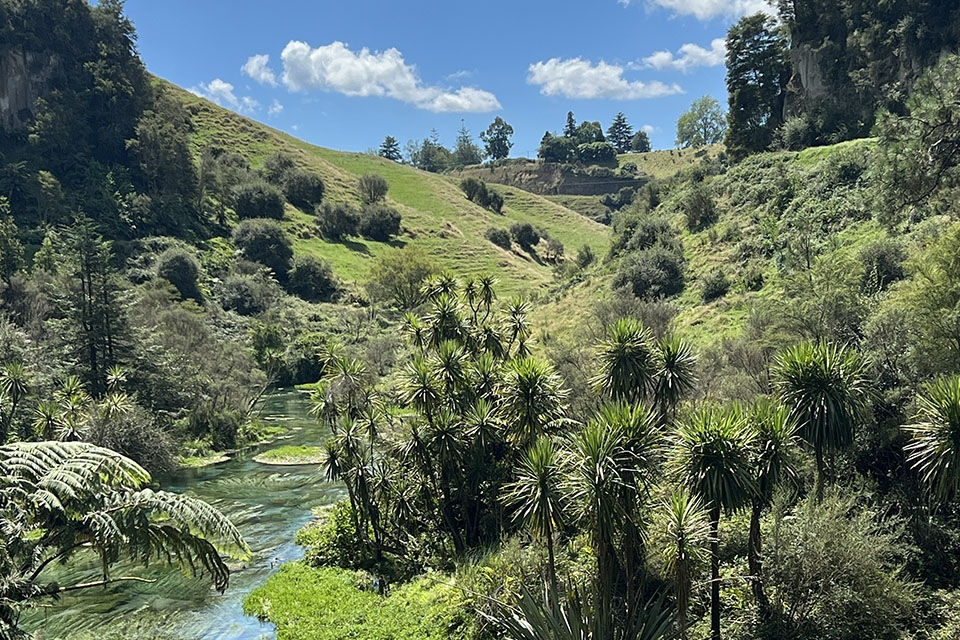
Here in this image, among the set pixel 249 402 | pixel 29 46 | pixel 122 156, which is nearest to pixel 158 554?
pixel 249 402

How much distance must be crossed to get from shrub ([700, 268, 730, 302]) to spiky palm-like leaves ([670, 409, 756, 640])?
34.8 metres

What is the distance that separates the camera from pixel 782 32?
73.4m

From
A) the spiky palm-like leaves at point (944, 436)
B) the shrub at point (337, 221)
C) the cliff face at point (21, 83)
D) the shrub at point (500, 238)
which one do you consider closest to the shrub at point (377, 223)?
the shrub at point (337, 221)

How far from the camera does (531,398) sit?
2356cm

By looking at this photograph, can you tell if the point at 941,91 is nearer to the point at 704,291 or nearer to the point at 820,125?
the point at 704,291

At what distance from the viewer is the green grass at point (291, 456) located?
4349 cm

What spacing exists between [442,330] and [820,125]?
55.8m

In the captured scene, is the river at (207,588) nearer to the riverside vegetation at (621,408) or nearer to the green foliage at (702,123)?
the riverside vegetation at (621,408)

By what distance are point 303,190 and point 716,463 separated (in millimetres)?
115456

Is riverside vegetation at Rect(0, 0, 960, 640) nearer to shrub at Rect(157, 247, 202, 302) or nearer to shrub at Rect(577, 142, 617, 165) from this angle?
shrub at Rect(157, 247, 202, 302)

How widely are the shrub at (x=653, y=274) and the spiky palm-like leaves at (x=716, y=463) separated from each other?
3706cm

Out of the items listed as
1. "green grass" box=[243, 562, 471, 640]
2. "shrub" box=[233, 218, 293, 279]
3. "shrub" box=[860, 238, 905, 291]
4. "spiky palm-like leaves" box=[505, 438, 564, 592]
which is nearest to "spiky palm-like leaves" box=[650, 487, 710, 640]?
→ "spiky palm-like leaves" box=[505, 438, 564, 592]

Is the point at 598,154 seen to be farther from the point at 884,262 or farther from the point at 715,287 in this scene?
the point at 884,262

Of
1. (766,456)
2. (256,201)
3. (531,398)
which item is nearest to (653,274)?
(531,398)
